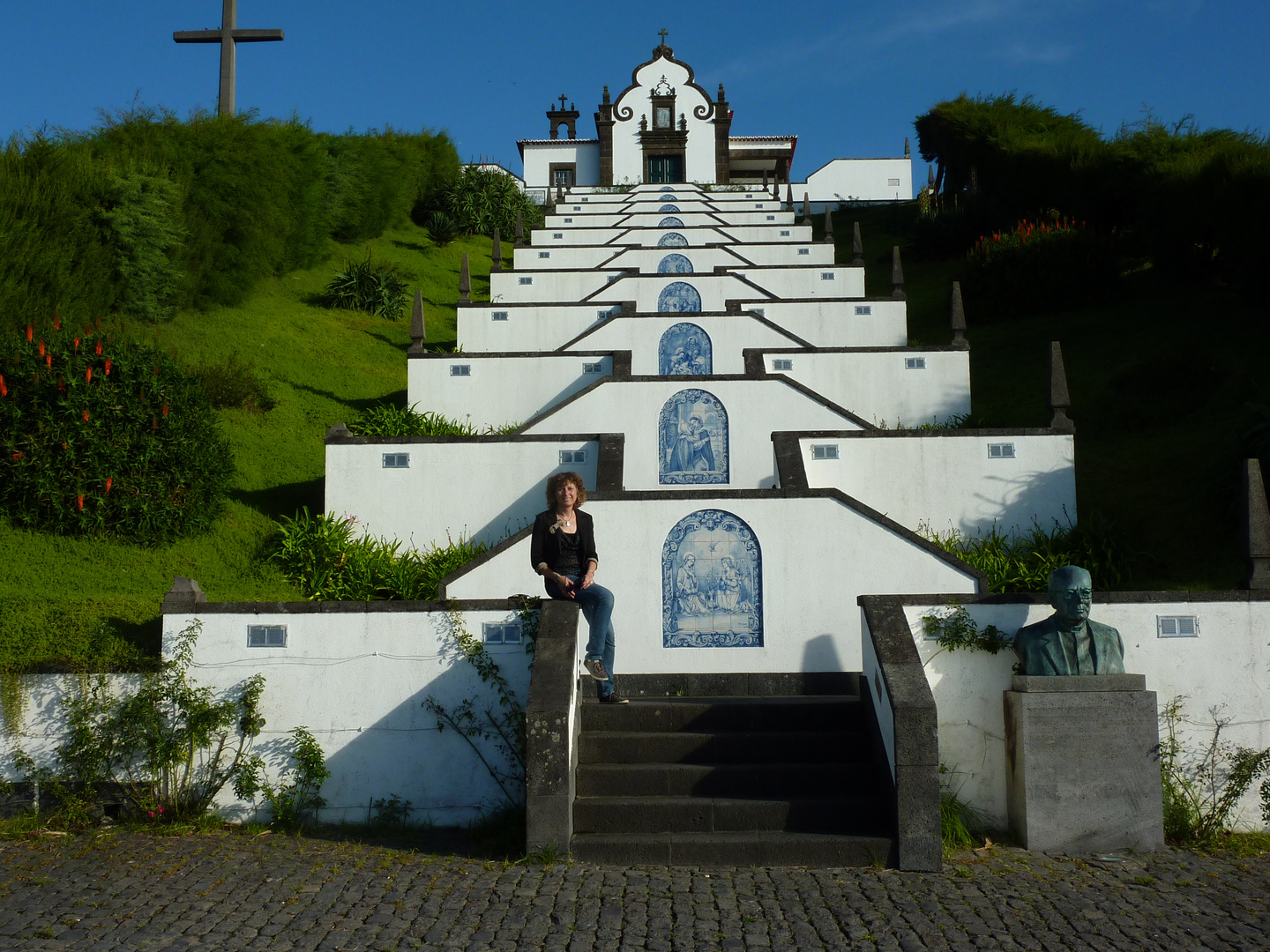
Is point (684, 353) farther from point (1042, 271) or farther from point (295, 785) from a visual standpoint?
point (295, 785)

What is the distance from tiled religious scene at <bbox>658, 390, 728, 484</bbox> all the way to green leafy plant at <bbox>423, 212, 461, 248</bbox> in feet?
62.8

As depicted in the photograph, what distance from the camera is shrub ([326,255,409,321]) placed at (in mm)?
22828

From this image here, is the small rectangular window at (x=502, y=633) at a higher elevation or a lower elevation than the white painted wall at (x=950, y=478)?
lower

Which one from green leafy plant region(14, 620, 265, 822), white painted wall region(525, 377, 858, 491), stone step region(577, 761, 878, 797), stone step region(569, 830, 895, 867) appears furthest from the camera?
white painted wall region(525, 377, 858, 491)

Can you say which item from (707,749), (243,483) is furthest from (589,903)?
(243,483)

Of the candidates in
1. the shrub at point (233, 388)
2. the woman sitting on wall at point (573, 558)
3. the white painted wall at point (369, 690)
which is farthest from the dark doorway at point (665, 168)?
the white painted wall at point (369, 690)

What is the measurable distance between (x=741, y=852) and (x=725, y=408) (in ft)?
23.0

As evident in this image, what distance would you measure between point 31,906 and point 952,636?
576cm

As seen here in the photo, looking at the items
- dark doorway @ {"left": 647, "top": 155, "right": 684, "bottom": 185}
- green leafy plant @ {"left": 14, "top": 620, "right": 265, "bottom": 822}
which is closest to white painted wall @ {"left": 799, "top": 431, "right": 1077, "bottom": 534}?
green leafy plant @ {"left": 14, "top": 620, "right": 265, "bottom": 822}

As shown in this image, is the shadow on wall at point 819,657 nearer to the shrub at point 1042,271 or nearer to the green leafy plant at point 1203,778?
the green leafy plant at point 1203,778

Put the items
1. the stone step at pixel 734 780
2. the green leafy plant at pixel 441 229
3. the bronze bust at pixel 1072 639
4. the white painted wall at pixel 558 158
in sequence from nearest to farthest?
the bronze bust at pixel 1072 639 → the stone step at pixel 734 780 → the green leafy plant at pixel 441 229 → the white painted wall at pixel 558 158

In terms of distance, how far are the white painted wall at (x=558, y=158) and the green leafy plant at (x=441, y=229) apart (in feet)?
42.0

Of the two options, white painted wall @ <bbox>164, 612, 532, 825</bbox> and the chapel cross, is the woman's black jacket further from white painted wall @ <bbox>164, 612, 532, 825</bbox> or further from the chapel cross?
the chapel cross

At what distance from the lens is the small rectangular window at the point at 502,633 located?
783cm
